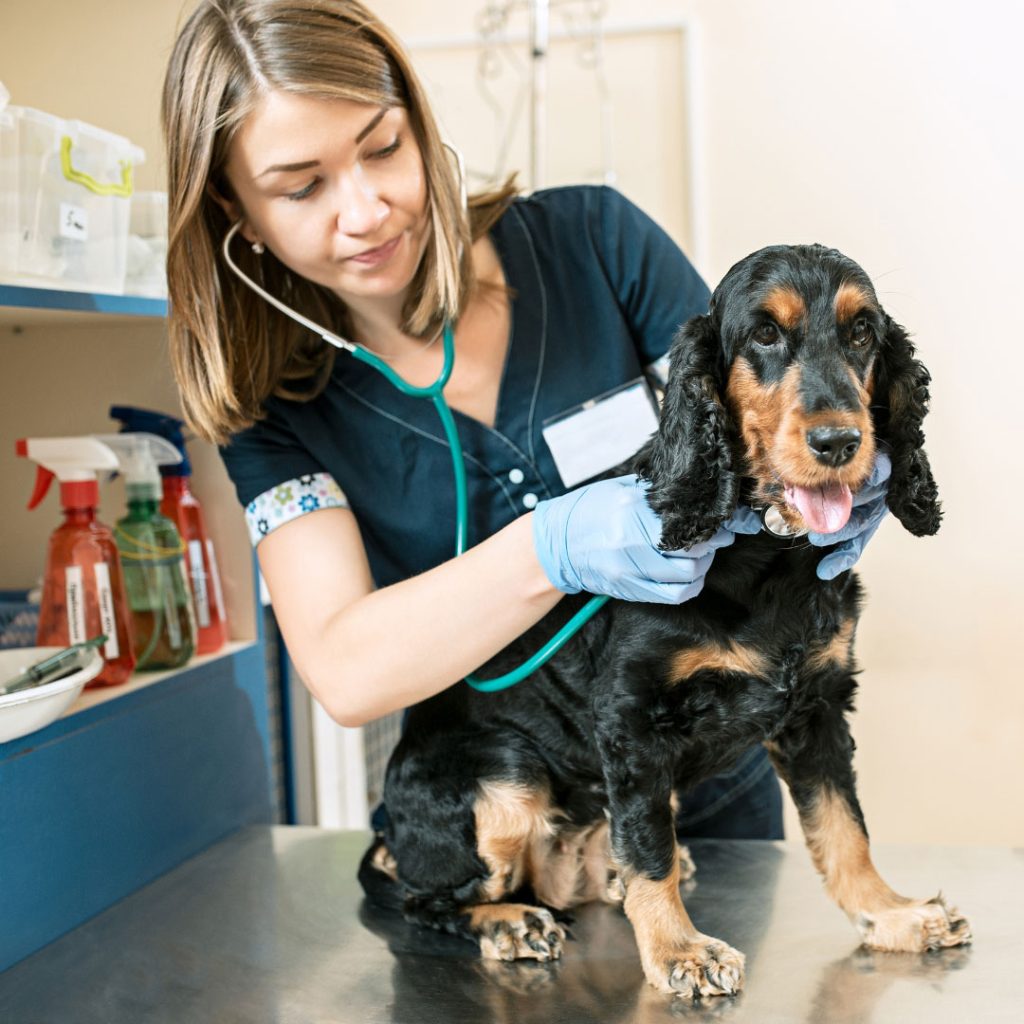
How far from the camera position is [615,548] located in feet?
4.05

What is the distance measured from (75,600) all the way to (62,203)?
0.56m

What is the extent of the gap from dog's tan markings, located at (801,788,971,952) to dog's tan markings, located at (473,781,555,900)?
1.10 ft

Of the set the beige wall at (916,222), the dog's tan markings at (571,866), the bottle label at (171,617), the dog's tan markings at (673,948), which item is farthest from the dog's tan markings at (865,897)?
the beige wall at (916,222)

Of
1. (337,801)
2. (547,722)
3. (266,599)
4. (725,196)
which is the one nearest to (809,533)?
(547,722)

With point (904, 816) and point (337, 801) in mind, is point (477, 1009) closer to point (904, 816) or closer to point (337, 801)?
point (337, 801)

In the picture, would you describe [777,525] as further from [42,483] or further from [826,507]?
[42,483]

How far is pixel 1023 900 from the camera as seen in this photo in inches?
57.1

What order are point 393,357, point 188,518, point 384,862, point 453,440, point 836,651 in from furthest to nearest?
point 188,518, point 393,357, point 384,862, point 453,440, point 836,651

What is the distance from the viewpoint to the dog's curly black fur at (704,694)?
1113 millimetres

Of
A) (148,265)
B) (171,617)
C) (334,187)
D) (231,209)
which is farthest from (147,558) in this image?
(334,187)

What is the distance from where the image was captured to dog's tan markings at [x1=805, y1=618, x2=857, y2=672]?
127cm

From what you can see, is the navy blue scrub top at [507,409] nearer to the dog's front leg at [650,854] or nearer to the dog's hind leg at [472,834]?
the dog's hind leg at [472,834]

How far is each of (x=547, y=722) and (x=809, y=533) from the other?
480 mm

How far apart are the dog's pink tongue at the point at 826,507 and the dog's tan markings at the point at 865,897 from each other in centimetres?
43
